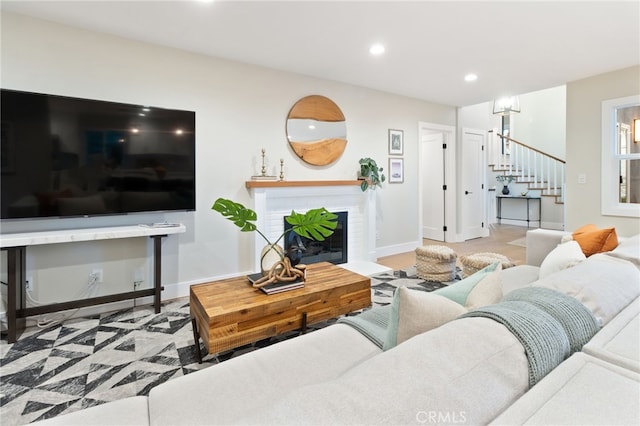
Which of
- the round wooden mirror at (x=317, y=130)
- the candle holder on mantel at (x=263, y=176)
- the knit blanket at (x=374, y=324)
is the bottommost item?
the knit blanket at (x=374, y=324)

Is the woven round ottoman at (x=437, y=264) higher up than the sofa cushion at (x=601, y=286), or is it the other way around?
the sofa cushion at (x=601, y=286)

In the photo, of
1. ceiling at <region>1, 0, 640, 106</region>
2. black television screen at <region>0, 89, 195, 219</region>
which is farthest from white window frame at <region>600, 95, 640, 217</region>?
black television screen at <region>0, 89, 195, 219</region>

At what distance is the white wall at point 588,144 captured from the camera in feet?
12.8

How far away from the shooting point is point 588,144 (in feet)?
13.5

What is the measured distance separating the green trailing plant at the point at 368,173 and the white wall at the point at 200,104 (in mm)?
133

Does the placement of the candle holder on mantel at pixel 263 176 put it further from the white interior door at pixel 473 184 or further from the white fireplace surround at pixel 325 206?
the white interior door at pixel 473 184

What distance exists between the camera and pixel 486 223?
6520mm

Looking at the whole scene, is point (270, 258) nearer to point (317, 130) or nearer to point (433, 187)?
point (317, 130)

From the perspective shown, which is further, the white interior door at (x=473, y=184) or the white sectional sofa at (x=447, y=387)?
the white interior door at (x=473, y=184)

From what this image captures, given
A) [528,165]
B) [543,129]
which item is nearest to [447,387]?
[528,165]

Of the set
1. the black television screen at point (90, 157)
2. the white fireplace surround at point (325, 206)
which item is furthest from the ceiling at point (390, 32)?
the white fireplace surround at point (325, 206)

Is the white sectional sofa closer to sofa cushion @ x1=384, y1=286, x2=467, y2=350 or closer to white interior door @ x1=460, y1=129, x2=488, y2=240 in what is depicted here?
sofa cushion @ x1=384, y1=286, x2=467, y2=350

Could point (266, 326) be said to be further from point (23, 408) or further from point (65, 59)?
point (65, 59)

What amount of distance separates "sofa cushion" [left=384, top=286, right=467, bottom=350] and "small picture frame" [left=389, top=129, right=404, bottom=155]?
4120mm
